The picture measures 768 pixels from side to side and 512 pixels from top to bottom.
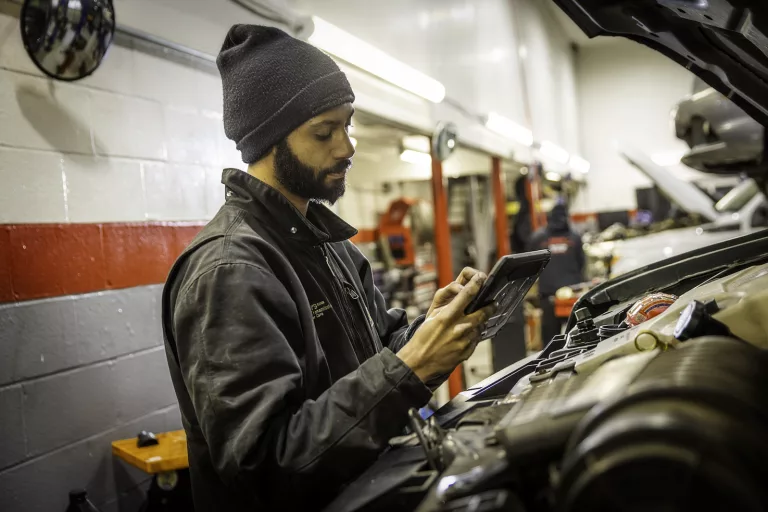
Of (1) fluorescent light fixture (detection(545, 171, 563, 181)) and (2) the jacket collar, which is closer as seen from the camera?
(2) the jacket collar

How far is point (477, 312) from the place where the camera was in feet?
4.30

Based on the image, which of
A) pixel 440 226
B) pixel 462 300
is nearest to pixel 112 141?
pixel 462 300

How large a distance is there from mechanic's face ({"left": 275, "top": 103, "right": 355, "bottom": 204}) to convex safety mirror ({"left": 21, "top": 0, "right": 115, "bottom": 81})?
1.11 m

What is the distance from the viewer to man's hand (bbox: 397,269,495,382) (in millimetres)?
1241

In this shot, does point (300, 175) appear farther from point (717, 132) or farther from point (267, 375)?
point (717, 132)

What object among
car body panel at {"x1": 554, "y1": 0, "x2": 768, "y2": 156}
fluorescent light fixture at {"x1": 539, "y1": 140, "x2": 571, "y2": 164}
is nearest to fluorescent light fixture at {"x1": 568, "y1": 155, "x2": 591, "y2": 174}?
fluorescent light fixture at {"x1": 539, "y1": 140, "x2": 571, "y2": 164}

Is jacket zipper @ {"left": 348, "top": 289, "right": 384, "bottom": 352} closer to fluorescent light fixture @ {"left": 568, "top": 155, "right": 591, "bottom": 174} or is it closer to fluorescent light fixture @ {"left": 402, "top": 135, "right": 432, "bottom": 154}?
fluorescent light fixture @ {"left": 402, "top": 135, "right": 432, "bottom": 154}

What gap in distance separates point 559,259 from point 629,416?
20.5 ft

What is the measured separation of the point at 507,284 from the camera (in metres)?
1.39

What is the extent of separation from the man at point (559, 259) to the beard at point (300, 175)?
5.26 metres

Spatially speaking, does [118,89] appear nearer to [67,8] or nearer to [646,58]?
[67,8]

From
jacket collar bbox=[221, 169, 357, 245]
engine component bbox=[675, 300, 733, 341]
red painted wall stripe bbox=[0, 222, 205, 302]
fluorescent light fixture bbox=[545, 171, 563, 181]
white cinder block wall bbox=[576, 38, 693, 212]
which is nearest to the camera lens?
engine component bbox=[675, 300, 733, 341]

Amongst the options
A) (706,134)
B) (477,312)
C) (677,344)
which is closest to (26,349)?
(477,312)

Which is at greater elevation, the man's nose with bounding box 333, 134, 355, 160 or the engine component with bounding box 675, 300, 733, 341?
the man's nose with bounding box 333, 134, 355, 160
